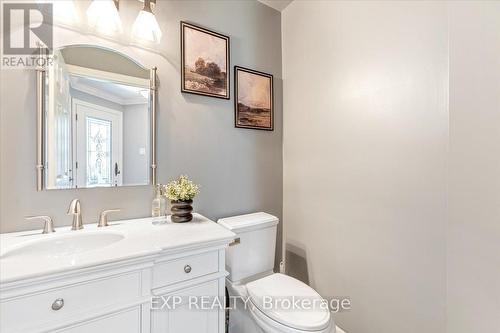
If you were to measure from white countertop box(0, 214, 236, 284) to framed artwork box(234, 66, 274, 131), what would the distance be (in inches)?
34.3

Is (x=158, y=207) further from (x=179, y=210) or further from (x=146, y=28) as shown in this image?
(x=146, y=28)

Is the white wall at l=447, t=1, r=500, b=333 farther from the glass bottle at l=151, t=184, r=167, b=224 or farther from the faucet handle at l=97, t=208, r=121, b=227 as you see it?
the faucet handle at l=97, t=208, r=121, b=227

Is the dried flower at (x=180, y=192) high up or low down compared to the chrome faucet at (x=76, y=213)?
up

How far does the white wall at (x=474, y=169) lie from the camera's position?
890 millimetres

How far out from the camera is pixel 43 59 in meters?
1.12

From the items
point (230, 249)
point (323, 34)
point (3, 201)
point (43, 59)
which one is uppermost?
point (323, 34)

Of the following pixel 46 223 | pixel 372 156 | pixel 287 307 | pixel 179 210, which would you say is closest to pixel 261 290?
pixel 287 307

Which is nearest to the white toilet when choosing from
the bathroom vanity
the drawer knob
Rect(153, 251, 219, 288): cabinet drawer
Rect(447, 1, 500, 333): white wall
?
the bathroom vanity

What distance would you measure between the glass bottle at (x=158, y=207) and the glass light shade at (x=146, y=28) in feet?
2.92

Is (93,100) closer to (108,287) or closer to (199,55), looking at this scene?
(199,55)

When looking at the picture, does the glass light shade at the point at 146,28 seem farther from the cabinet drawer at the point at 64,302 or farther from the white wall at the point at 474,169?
the white wall at the point at 474,169

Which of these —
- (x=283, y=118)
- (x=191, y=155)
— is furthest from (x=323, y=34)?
(x=191, y=155)

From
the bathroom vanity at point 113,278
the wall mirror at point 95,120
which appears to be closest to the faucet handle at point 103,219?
the bathroom vanity at point 113,278

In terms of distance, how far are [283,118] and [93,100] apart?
141 centimetres
